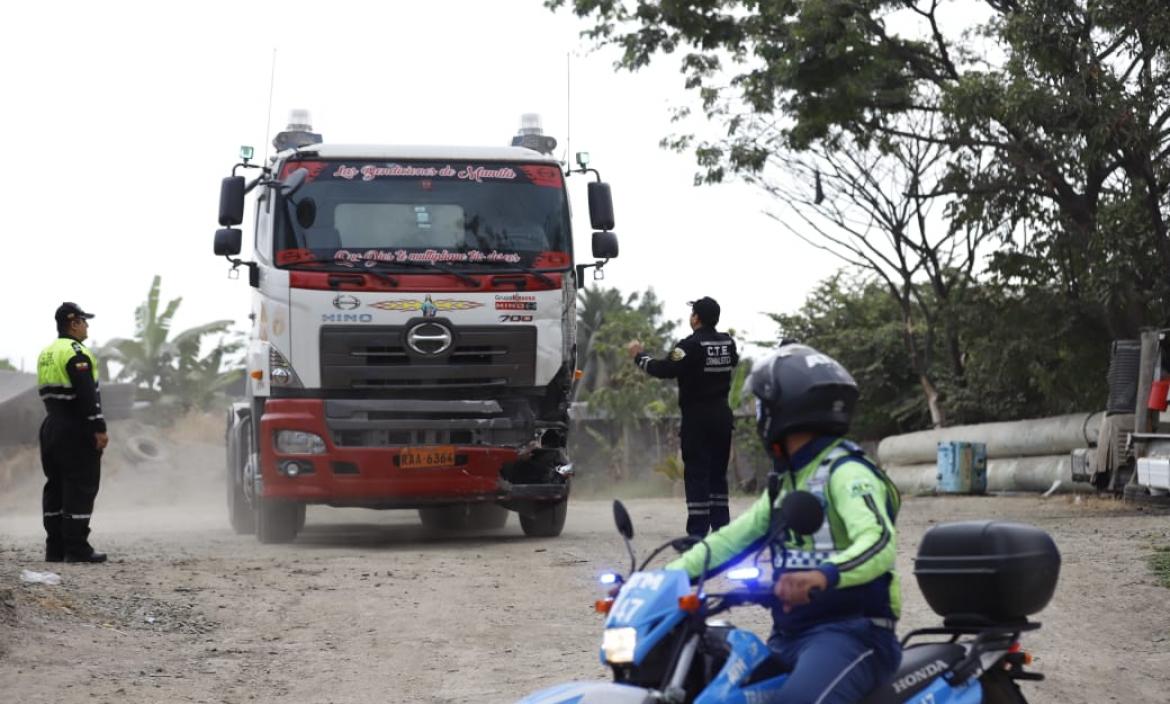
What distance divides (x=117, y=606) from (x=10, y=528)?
494 inches

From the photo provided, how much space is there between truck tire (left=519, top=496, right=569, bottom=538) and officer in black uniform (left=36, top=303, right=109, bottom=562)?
13.7 feet

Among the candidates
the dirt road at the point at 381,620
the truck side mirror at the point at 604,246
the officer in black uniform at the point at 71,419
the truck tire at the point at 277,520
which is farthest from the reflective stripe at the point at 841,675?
the truck tire at the point at 277,520

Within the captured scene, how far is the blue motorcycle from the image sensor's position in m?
4.05

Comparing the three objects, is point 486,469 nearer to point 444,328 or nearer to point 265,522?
point 444,328

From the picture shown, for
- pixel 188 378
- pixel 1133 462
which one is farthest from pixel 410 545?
pixel 188 378

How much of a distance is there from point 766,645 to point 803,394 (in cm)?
71

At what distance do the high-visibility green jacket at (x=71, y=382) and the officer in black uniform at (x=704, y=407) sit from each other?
4290 millimetres

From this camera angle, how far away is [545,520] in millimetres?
15055

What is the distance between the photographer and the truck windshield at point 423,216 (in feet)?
44.0

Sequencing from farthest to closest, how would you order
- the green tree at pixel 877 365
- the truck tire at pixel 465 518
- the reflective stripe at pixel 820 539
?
the green tree at pixel 877 365, the truck tire at pixel 465 518, the reflective stripe at pixel 820 539

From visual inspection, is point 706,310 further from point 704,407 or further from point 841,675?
point 841,675

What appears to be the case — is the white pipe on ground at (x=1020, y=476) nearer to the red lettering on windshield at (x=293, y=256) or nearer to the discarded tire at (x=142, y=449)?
the red lettering on windshield at (x=293, y=256)

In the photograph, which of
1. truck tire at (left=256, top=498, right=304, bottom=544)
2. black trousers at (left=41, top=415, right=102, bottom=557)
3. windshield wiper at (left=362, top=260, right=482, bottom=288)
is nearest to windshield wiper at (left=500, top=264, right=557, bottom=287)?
windshield wiper at (left=362, top=260, right=482, bottom=288)

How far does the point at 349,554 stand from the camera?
44.9 ft
